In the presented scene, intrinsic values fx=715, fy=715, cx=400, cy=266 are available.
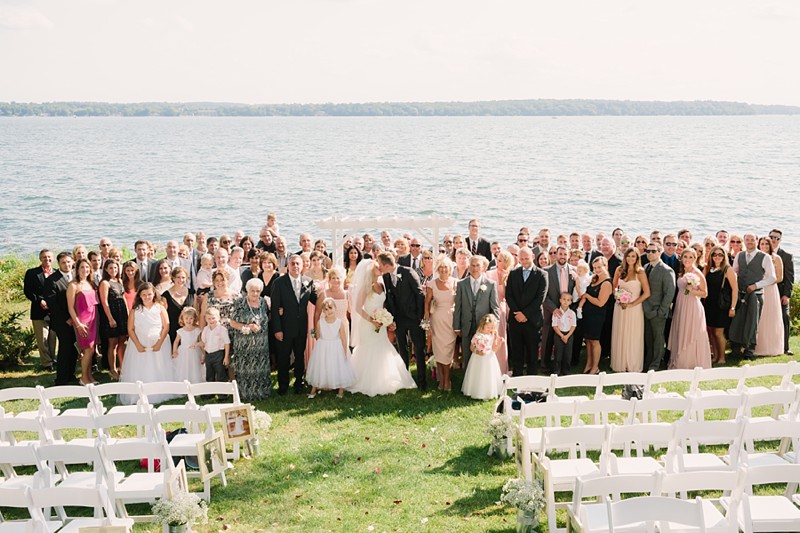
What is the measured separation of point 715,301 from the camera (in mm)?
11188

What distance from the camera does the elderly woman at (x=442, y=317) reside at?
33.4 feet

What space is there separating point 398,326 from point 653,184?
5482 centimetres

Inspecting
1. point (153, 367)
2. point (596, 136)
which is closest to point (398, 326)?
point (153, 367)

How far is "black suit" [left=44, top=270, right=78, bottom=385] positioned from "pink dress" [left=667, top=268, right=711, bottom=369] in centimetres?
922

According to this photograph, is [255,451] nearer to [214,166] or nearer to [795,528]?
[795,528]

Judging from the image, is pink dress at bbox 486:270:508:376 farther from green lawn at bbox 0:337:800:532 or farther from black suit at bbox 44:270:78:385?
black suit at bbox 44:270:78:385

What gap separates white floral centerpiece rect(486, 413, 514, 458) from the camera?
769 centimetres

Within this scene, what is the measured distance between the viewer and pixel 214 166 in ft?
240

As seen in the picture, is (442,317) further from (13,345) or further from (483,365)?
(13,345)

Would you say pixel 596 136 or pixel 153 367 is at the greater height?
pixel 596 136

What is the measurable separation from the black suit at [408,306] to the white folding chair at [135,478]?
4214 millimetres

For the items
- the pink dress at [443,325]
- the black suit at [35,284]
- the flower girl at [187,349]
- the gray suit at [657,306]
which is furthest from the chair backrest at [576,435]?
the black suit at [35,284]

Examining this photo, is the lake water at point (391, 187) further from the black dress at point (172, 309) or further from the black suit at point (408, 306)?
the black suit at point (408, 306)

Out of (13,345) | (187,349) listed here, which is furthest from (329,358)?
(13,345)
